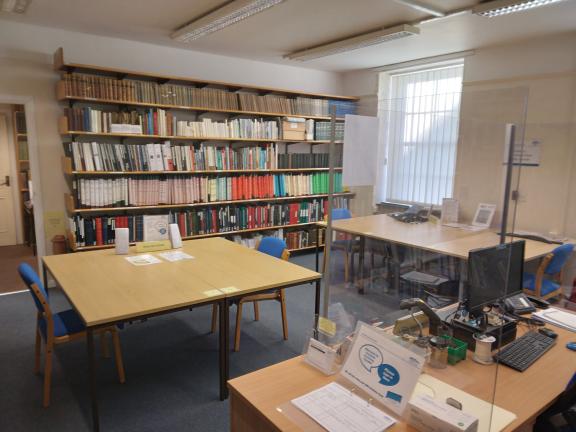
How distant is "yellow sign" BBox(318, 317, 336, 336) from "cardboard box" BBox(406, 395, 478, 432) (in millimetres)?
498

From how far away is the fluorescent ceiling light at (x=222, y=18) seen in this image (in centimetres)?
320

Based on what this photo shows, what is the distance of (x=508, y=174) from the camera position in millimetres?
2100

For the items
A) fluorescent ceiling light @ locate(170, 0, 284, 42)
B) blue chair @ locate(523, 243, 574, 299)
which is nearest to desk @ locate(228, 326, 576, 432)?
blue chair @ locate(523, 243, 574, 299)

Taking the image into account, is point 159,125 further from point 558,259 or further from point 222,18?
point 558,259

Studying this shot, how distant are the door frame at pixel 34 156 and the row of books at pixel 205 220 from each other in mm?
327

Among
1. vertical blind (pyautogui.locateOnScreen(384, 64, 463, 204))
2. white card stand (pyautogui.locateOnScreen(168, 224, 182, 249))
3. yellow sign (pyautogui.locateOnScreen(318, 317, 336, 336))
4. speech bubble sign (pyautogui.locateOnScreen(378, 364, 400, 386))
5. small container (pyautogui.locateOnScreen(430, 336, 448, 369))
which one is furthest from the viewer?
white card stand (pyautogui.locateOnScreen(168, 224, 182, 249))

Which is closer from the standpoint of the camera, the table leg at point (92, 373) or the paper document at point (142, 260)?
the table leg at point (92, 373)

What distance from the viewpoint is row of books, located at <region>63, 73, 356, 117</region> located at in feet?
13.4

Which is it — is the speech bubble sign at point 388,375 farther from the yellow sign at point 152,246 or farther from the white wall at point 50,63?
the white wall at point 50,63

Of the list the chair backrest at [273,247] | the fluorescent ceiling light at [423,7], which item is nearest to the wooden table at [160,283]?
the chair backrest at [273,247]

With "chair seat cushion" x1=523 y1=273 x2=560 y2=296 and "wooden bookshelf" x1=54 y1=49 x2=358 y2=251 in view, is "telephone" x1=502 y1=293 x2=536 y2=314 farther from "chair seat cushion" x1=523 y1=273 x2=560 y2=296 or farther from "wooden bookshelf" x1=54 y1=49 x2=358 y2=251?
"wooden bookshelf" x1=54 y1=49 x2=358 y2=251

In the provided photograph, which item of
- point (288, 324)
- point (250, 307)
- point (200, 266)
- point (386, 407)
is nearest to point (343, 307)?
point (386, 407)

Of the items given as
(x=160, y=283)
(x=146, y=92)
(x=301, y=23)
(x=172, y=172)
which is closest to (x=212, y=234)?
(x=172, y=172)

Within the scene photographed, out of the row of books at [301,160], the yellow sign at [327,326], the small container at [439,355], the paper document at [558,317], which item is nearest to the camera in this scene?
the small container at [439,355]
